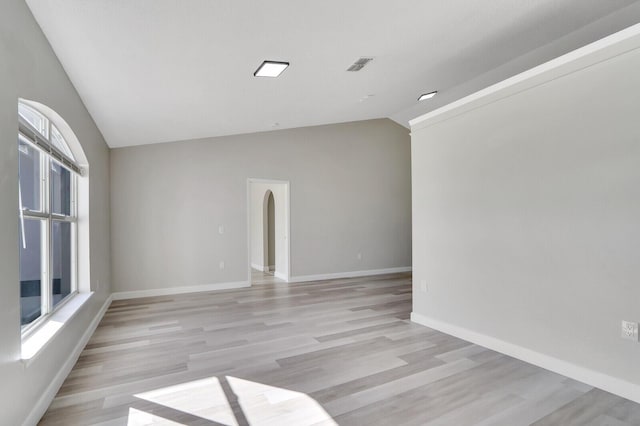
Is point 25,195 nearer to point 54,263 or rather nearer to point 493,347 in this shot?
point 54,263

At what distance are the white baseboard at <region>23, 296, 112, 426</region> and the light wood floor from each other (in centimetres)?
6

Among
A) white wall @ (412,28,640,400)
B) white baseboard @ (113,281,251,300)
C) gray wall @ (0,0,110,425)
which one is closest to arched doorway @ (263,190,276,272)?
white baseboard @ (113,281,251,300)

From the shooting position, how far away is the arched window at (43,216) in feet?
7.90

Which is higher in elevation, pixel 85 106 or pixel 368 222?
pixel 85 106

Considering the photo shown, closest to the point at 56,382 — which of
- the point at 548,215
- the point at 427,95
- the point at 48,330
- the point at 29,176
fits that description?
the point at 48,330

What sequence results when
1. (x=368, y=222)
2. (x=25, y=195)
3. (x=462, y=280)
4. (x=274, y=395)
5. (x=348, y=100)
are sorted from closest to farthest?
(x=25, y=195), (x=274, y=395), (x=462, y=280), (x=348, y=100), (x=368, y=222)

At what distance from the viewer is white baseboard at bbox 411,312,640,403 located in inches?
99.1

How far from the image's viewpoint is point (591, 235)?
9.02ft

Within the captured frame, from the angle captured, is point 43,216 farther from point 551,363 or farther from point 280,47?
point 551,363

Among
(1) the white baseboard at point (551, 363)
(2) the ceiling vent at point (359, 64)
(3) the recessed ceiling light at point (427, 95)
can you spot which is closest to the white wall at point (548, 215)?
(1) the white baseboard at point (551, 363)

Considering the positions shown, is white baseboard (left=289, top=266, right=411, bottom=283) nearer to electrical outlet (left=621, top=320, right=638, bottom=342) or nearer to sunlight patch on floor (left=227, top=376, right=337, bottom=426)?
sunlight patch on floor (left=227, top=376, right=337, bottom=426)

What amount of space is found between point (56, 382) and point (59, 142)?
2100mm

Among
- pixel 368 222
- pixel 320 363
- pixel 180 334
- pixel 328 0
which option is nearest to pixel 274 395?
pixel 320 363

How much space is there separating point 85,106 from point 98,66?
1117 mm
